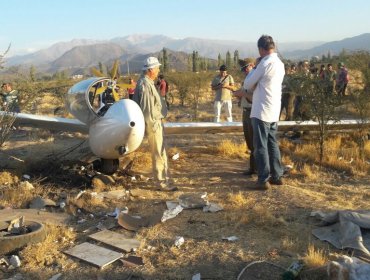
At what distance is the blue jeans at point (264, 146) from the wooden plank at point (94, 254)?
274cm

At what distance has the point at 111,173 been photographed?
25.6 ft

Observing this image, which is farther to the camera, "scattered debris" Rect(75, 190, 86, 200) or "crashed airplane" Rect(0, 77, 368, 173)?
"crashed airplane" Rect(0, 77, 368, 173)

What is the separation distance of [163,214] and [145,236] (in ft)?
1.96

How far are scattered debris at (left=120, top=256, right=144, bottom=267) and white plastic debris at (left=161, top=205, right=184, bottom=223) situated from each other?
42.6 inches

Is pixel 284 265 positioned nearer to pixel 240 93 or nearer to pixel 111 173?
pixel 240 93

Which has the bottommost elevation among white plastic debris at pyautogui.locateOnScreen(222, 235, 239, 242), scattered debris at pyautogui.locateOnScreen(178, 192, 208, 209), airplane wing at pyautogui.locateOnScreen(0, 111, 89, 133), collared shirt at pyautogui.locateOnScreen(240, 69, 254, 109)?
white plastic debris at pyautogui.locateOnScreen(222, 235, 239, 242)

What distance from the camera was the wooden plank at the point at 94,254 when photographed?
430 centimetres

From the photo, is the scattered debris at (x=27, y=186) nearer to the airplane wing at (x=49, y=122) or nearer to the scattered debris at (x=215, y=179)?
the airplane wing at (x=49, y=122)

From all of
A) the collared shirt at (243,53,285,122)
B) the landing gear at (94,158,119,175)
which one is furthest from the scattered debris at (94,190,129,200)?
the collared shirt at (243,53,285,122)

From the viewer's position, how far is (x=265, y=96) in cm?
632

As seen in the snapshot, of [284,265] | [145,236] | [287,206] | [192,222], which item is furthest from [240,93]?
[284,265]

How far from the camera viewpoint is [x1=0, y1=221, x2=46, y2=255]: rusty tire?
15.1 ft

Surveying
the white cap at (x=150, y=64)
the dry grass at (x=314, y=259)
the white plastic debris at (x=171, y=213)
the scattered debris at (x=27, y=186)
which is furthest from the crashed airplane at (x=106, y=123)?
the dry grass at (x=314, y=259)

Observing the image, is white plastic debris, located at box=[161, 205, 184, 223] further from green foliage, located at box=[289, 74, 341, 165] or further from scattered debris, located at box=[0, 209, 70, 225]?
green foliage, located at box=[289, 74, 341, 165]
